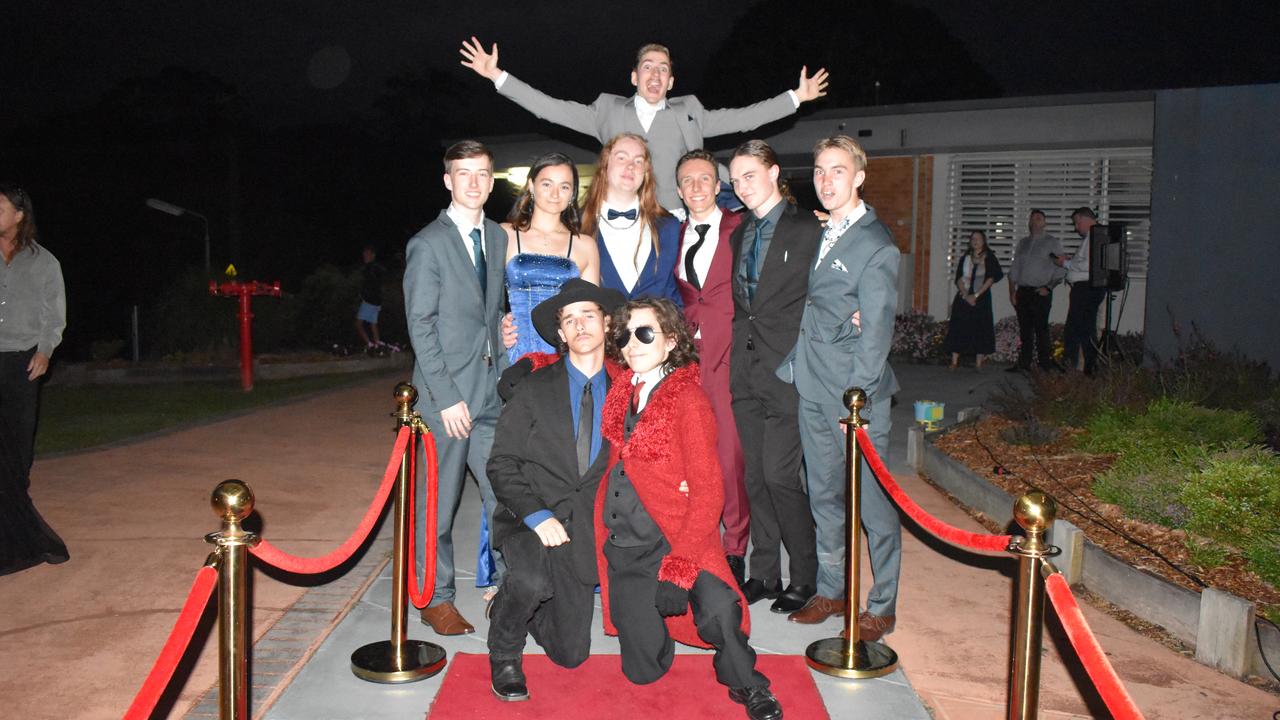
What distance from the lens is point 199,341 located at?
16.4 m

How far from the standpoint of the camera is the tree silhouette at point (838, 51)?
36.6 meters

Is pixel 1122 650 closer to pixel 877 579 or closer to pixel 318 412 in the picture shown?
pixel 877 579

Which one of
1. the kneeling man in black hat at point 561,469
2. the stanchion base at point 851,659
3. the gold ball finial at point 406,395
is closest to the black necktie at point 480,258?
the kneeling man in black hat at point 561,469

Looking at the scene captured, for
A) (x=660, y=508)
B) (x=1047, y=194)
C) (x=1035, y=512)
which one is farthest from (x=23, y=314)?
(x=1047, y=194)

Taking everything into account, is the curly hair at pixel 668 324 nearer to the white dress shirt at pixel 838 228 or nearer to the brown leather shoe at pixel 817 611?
the white dress shirt at pixel 838 228

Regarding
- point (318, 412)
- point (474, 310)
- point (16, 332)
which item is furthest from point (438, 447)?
point (318, 412)

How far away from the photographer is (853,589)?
4152 millimetres

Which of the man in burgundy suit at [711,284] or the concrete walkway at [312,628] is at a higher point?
the man in burgundy suit at [711,284]

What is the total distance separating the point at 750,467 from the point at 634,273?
113cm

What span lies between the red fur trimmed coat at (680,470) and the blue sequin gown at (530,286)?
0.82 m

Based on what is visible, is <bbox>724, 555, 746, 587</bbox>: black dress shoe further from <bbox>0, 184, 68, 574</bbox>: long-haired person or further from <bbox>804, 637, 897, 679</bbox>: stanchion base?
<bbox>0, 184, 68, 574</bbox>: long-haired person

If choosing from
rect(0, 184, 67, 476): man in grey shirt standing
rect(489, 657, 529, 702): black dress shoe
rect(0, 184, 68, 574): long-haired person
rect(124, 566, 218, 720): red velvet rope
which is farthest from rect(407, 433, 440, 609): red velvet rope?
rect(0, 184, 67, 476): man in grey shirt standing

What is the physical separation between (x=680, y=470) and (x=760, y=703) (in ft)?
3.04

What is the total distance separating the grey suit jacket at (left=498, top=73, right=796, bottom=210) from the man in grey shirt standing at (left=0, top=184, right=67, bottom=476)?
295 cm
